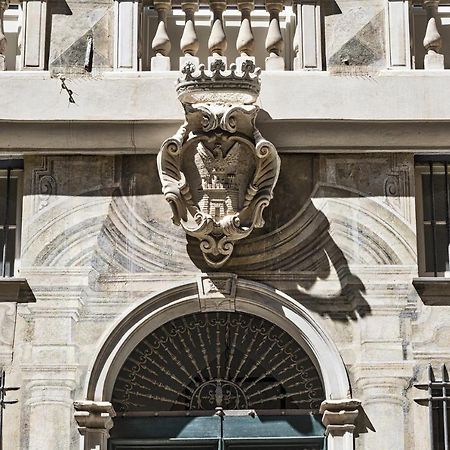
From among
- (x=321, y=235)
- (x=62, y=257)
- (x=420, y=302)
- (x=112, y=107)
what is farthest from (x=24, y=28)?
(x=420, y=302)

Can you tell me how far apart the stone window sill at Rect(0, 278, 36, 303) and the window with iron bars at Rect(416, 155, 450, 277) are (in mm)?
3697

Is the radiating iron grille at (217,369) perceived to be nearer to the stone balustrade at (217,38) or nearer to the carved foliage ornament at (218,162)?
the carved foliage ornament at (218,162)

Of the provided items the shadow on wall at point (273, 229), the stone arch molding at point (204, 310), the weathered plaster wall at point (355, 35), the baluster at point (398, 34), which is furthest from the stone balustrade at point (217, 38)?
the stone arch molding at point (204, 310)

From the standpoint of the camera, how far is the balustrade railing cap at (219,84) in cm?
1694

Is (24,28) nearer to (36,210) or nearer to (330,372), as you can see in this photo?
(36,210)

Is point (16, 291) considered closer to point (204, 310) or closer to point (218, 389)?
point (204, 310)

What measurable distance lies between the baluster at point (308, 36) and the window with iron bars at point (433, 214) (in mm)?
1395

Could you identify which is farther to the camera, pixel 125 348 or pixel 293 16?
pixel 293 16

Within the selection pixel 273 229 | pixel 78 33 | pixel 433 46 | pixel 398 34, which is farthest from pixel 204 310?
pixel 433 46

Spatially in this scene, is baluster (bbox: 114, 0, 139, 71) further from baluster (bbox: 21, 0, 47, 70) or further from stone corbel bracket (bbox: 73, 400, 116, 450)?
stone corbel bracket (bbox: 73, 400, 116, 450)

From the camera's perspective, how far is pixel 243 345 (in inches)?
679

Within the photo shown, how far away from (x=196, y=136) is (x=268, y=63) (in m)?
1.19

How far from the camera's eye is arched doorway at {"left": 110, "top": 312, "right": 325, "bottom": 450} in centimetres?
1697

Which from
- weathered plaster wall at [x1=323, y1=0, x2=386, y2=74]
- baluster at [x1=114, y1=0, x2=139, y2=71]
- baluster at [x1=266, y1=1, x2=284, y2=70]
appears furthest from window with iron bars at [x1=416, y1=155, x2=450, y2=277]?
baluster at [x1=114, y1=0, x2=139, y2=71]
